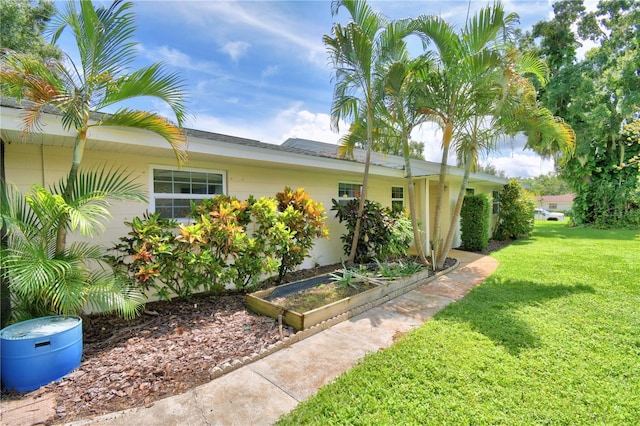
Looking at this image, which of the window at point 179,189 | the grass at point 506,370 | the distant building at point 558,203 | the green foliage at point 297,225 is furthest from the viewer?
the distant building at point 558,203

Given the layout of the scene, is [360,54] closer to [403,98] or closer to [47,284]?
[403,98]

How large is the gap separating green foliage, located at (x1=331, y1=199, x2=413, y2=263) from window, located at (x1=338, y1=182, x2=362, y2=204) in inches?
42.3

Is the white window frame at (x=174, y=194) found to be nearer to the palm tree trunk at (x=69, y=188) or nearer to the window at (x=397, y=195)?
the palm tree trunk at (x=69, y=188)

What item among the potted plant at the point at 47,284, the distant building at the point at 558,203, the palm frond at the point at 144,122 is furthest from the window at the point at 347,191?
the distant building at the point at 558,203

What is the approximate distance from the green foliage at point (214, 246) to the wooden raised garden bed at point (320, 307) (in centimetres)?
45

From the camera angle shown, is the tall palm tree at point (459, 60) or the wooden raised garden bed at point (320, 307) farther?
the tall palm tree at point (459, 60)

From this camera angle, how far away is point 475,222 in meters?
10.6

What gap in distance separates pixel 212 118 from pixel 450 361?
Answer: 8.53m

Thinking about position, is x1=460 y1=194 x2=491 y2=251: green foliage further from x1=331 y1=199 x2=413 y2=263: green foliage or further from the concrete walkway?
the concrete walkway

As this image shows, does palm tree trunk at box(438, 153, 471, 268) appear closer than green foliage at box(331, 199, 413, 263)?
No

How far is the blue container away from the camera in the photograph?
272 centimetres

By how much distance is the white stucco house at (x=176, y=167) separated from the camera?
3970mm

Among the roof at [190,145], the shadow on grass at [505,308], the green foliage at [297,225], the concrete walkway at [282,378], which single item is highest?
the roof at [190,145]

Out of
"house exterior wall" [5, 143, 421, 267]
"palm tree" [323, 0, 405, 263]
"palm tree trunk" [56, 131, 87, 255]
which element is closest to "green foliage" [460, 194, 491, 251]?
"house exterior wall" [5, 143, 421, 267]
